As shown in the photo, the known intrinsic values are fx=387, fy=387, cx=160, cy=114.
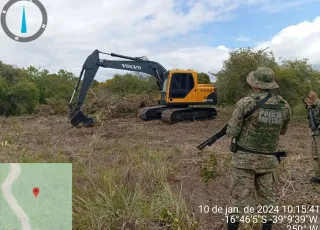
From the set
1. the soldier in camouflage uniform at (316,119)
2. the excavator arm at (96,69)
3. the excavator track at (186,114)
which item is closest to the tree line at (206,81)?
the excavator track at (186,114)

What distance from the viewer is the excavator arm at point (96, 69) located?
1312 centimetres

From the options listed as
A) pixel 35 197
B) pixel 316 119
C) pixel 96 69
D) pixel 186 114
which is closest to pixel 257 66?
pixel 186 114

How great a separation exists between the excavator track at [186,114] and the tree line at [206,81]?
130 cm

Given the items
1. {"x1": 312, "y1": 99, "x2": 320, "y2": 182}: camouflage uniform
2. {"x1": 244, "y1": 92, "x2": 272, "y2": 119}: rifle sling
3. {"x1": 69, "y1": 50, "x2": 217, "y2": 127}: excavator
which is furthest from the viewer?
{"x1": 69, "y1": 50, "x2": 217, "y2": 127}: excavator

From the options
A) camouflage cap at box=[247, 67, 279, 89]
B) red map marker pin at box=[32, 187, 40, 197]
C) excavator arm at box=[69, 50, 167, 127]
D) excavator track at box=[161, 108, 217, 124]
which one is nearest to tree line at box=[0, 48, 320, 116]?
excavator track at box=[161, 108, 217, 124]

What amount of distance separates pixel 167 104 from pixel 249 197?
10.9 metres

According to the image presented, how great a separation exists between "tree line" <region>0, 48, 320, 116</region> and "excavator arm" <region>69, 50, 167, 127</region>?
298 centimetres

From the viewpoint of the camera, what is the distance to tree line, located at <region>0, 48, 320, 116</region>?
15.9 meters

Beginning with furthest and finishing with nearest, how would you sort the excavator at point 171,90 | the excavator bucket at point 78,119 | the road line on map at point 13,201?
1. the excavator at point 171,90
2. the excavator bucket at point 78,119
3. the road line on map at point 13,201

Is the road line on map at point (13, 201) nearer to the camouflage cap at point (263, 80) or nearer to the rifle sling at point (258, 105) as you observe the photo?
the rifle sling at point (258, 105)

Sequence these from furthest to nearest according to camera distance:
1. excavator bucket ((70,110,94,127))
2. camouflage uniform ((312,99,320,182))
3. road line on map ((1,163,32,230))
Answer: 1. excavator bucket ((70,110,94,127))
2. camouflage uniform ((312,99,320,182))
3. road line on map ((1,163,32,230))

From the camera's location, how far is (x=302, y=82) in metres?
16.5

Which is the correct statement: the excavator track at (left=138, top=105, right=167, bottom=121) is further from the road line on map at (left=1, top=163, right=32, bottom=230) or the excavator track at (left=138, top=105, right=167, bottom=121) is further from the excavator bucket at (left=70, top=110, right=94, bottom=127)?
the road line on map at (left=1, top=163, right=32, bottom=230)

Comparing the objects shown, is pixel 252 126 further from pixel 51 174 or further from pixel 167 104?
pixel 167 104
